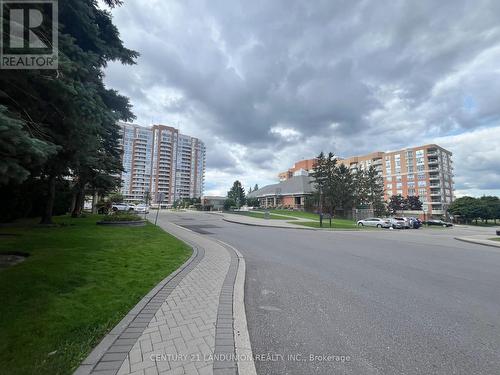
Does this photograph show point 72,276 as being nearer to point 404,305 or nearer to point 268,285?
point 268,285

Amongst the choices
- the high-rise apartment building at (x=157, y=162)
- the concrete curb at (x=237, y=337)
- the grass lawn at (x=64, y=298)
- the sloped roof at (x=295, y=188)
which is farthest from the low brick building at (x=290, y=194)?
the high-rise apartment building at (x=157, y=162)

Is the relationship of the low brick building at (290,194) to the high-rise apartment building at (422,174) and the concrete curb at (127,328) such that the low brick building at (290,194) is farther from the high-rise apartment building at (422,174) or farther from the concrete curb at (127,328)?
the concrete curb at (127,328)

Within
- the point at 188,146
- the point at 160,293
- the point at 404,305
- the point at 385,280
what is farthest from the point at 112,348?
the point at 188,146

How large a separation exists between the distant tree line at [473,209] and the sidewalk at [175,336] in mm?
92378

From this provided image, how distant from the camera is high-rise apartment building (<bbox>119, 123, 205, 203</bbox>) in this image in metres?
121

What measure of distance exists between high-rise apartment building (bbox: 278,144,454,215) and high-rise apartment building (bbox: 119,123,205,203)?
222 ft

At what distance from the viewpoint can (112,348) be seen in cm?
305

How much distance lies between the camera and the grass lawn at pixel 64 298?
2.83 meters

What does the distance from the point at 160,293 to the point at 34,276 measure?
2.77 meters

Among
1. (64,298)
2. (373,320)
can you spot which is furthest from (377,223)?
(64,298)

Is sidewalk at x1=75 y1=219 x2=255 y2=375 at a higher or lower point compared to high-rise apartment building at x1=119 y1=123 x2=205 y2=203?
lower

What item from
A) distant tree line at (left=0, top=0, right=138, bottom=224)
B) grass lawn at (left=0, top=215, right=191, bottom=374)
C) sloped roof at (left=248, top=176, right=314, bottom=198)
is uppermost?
sloped roof at (left=248, top=176, right=314, bottom=198)

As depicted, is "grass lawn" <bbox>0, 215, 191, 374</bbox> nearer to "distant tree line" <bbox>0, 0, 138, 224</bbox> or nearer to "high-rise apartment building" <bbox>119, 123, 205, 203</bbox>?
"distant tree line" <bbox>0, 0, 138, 224</bbox>

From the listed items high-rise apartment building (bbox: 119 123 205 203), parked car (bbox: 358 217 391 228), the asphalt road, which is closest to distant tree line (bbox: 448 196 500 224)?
parked car (bbox: 358 217 391 228)
